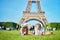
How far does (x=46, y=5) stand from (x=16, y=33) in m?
0.61

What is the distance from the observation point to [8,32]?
2850 millimetres

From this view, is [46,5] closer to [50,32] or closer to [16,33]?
[50,32]

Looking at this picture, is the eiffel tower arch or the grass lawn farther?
the eiffel tower arch

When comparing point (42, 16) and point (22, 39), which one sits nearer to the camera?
point (22, 39)

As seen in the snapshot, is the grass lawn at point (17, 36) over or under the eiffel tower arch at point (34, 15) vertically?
under

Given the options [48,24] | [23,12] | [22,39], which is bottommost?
[22,39]

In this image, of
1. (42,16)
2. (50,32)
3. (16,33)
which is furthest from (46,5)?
(16,33)

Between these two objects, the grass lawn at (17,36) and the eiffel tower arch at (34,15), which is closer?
the grass lawn at (17,36)

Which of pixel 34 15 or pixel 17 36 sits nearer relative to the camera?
pixel 17 36

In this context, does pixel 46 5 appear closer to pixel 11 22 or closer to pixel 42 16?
pixel 42 16

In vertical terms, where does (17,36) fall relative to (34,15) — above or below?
below

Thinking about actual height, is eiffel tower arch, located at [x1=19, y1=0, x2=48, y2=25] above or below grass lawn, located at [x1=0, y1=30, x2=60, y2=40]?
above

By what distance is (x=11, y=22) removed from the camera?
9.49 ft

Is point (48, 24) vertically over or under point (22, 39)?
over
